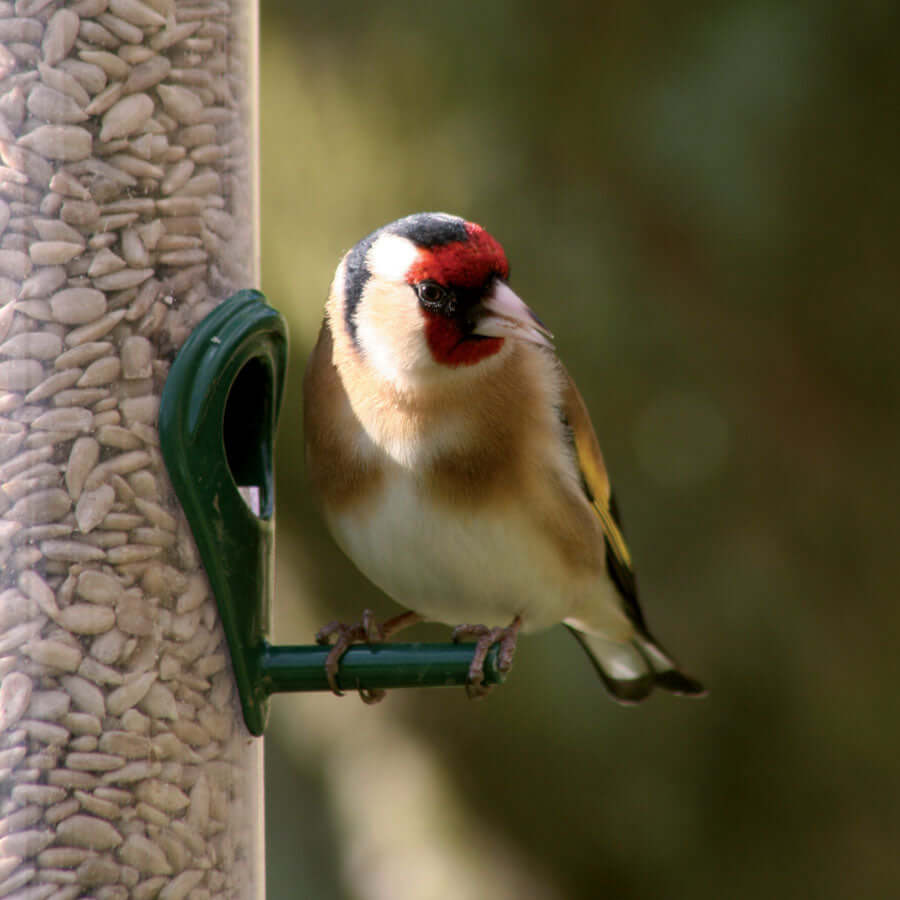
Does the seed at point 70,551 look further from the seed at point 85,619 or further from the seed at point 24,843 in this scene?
the seed at point 24,843

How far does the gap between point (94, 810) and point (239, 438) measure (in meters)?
0.82

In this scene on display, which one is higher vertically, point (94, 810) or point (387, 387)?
A: point (387, 387)

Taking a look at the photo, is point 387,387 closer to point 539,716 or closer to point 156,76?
point 156,76

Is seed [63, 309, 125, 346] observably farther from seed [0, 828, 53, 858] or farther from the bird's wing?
the bird's wing

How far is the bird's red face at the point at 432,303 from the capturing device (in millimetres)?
3025

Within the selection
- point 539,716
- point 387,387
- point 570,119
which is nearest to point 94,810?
point 387,387

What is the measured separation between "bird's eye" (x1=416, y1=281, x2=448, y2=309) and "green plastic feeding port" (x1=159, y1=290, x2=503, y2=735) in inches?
13.5

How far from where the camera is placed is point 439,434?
310 cm

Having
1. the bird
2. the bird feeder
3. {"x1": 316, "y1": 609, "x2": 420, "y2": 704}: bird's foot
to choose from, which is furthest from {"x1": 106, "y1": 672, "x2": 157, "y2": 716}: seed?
the bird

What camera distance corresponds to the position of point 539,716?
521cm

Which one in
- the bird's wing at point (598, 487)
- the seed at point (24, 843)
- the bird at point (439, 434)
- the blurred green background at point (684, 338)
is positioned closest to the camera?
the seed at point (24, 843)

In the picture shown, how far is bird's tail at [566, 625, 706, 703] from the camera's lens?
420 cm

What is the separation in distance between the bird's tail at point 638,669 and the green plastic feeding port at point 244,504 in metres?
1.52

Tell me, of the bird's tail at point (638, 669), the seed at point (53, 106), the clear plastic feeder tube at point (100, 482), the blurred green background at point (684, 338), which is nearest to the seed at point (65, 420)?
the clear plastic feeder tube at point (100, 482)
